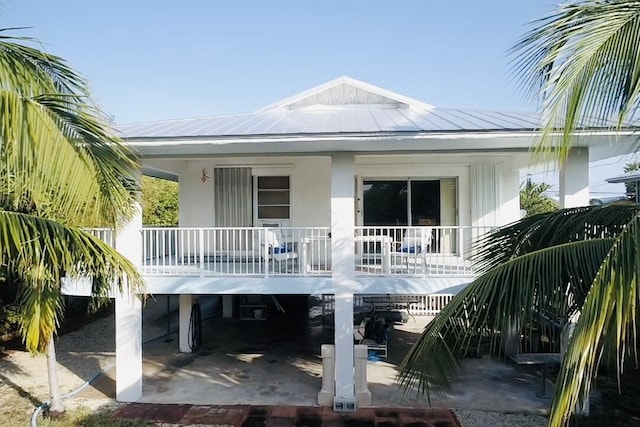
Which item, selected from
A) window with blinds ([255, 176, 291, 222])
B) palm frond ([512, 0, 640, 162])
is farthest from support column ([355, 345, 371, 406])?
palm frond ([512, 0, 640, 162])

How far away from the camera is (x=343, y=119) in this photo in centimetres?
1086

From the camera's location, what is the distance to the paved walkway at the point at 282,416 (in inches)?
320

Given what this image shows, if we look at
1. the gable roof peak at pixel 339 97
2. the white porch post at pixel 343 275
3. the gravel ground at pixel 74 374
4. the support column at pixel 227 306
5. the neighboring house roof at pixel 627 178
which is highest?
the gable roof peak at pixel 339 97

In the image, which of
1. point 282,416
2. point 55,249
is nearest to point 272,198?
point 282,416

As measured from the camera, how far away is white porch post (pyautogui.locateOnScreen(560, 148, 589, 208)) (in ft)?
28.8

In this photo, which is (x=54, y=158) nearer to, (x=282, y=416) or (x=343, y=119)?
(x=282, y=416)

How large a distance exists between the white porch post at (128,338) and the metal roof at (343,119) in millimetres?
2185

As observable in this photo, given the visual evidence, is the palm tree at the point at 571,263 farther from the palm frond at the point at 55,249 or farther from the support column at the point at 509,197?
the support column at the point at 509,197

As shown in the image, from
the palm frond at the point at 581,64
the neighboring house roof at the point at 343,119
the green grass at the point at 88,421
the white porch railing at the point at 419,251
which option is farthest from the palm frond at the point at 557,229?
the green grass at the point at 88,421

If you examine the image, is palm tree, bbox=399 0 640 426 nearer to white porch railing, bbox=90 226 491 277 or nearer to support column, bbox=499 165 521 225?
white porch railing, bbox=90 226 491 277

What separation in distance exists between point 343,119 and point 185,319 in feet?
23.0

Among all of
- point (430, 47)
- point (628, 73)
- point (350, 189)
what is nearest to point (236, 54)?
point (430, 47)

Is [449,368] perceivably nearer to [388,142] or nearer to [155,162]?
[388,142]

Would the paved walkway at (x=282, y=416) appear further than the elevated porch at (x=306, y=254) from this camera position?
No
